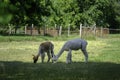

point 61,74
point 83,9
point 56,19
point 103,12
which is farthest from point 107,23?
point 61,74

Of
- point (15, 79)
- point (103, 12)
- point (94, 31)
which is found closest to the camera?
point (15, 79)

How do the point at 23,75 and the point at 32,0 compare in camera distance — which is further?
the point at 23,75

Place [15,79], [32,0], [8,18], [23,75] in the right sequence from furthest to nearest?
1. [23,75]
2. [15,79]
3. [32,0]
4. [8,18]

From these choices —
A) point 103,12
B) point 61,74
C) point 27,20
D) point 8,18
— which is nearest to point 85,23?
point 103,12

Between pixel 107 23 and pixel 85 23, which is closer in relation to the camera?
pixel 85 23

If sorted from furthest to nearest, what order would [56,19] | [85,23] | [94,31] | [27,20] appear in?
[85,23], [56,19], [94,31], [27,20]

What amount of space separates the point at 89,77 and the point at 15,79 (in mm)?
2282

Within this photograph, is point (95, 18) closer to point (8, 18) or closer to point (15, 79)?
point (15, 79)

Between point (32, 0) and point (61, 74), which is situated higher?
point (32, 0)

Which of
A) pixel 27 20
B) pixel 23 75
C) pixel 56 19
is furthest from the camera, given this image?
pixel 56 19

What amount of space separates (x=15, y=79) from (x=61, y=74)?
1.86 meters

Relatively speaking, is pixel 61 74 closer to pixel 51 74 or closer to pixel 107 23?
pixel 51 74

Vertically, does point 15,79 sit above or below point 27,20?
below

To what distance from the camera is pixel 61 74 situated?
1237cm
